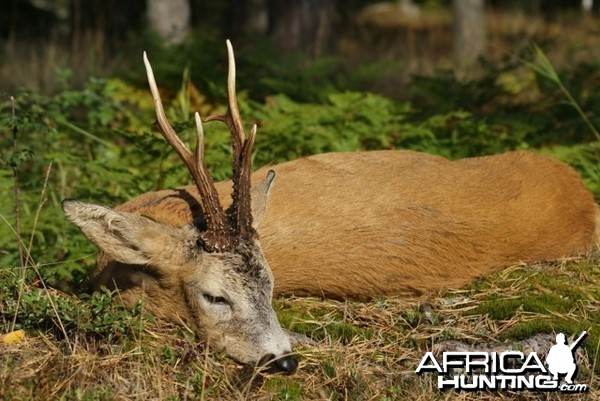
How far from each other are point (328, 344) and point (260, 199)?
3.20 feet

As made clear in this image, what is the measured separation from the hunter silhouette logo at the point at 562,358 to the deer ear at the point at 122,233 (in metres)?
2.00

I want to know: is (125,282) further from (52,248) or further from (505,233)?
(505,233)

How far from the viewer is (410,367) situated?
5.10 meters

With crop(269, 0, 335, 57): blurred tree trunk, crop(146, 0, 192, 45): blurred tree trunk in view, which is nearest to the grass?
crop(269, 0, 335, 57): blurred tree trunk

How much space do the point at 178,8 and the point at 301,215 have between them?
337 inches

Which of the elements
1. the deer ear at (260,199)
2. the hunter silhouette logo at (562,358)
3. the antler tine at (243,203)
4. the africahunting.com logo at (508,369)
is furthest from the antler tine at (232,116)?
the hunter silhouette logo at (562,358)

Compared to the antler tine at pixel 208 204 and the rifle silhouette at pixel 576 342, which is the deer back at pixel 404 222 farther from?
the rifle silhouette at pixel 576 342

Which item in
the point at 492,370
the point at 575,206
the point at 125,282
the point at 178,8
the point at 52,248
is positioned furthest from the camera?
the point at 178,8

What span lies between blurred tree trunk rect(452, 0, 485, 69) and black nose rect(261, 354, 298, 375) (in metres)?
14.4

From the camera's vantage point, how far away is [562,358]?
16.5 feet

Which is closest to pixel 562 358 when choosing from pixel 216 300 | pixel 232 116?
pixel 216 300

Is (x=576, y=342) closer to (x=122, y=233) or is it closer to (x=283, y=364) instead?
(x=283, y=364)

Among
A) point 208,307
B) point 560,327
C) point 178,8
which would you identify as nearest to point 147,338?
point 208,307

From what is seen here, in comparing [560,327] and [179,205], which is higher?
[179,205]
